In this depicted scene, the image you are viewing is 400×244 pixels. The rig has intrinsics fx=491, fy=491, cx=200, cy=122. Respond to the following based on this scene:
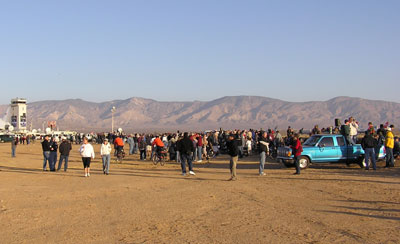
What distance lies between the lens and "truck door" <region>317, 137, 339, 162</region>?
21.7 m

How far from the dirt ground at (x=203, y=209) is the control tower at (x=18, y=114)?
107149 mm

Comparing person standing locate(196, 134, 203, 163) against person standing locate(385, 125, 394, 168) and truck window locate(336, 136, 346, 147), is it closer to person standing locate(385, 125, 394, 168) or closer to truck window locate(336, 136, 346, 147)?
truck window locate(336, 136, 346, 147)

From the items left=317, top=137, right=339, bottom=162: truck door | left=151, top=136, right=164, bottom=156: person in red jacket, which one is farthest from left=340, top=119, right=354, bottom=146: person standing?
left=151, top=136, right=164, bottom=156: person in red jacket

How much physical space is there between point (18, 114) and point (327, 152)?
4321 inches

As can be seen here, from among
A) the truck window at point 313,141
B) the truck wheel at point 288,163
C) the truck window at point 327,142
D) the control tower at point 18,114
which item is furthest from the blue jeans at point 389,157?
the control tower at point 18,114

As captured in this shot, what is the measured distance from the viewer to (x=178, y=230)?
8883 millimetres

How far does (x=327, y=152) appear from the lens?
2173 centimetres

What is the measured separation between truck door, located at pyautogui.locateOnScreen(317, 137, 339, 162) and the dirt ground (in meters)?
3.11

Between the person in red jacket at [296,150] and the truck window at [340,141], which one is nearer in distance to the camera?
the person in red jacket at [296,150]

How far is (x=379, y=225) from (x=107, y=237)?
16.3 ft

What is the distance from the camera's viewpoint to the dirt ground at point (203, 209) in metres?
8.43

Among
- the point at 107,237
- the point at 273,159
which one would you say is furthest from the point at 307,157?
the point at 107,237

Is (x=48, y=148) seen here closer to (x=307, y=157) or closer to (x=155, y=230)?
(x=307, y=157)

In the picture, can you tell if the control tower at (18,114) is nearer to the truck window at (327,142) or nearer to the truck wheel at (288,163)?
the truck wheel at (288,163)
